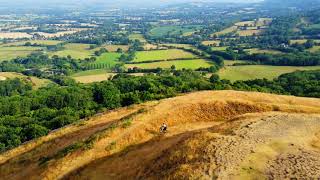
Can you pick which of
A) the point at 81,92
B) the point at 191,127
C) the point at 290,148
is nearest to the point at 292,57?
the point at 81,92

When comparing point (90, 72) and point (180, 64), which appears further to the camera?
point (90, 72)

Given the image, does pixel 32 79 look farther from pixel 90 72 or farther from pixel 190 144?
pixel 190 144

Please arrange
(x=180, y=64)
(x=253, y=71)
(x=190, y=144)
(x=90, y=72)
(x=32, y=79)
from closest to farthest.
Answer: (x=190, y=144)
(x=253, y=71)
(x=32, y=79)
(x=180, y=64)
(x=90, y=72)

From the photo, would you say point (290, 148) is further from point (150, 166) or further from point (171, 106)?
point (171, 106)

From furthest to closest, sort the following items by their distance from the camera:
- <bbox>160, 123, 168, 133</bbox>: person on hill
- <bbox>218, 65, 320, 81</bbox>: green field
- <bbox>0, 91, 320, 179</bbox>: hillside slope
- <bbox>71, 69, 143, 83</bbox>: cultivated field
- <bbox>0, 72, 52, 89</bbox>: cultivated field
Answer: <bbox>0, 72, 52, 89</bbox>: cultivated field, <bbox>71, 69, 143, 83</bbox>: cultivated field, <bbox>218, 65, 320, 81</bbox>: green field, <bbox>160, 123, 168, 133</bbox>: person on hill, <bbox>0, 91, 320, 179</bbox>: hillside slope

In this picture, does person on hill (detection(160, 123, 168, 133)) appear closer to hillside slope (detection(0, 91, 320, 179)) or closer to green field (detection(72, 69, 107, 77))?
hillside slope (detection(0, 91, 320, 179))

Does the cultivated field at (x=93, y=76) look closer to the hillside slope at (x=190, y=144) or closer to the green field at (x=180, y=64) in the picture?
the green field at (x=180, y=64)

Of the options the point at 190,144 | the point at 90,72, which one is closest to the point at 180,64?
the point at 90,72

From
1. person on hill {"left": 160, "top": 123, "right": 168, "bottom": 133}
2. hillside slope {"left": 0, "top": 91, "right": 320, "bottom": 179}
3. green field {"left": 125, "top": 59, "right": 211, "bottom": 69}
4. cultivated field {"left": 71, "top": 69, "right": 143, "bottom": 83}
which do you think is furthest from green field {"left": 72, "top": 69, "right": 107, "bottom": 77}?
person on hill {"left": 160, "top": 123, "right": 168, "bottom": 133}
